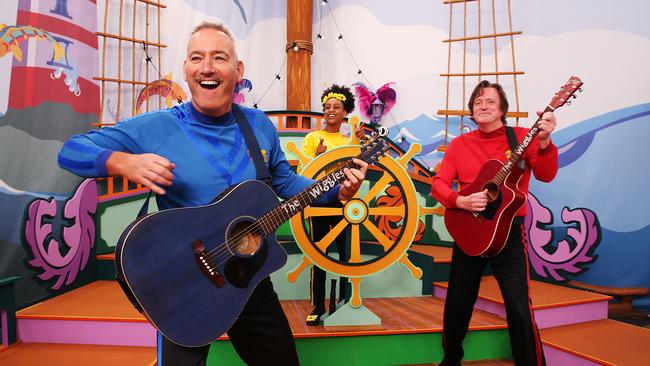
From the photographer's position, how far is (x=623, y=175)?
12.0ft

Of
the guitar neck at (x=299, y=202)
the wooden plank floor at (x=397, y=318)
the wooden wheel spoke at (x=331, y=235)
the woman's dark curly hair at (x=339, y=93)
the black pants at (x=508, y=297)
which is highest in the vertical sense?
the woman's dark curly hair at (x=339, y=93)

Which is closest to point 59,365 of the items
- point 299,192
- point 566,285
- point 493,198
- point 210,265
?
point 210,265

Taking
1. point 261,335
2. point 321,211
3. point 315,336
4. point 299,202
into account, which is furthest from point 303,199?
point 315,336

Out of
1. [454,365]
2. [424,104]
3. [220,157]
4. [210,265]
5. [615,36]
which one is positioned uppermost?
[615,36]

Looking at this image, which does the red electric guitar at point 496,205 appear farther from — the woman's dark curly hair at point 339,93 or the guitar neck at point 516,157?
the woman's dark curly hair at point 339,93

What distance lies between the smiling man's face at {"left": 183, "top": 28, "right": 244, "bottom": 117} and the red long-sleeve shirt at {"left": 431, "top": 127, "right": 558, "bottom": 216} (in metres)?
1.51

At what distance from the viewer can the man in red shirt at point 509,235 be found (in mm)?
2043

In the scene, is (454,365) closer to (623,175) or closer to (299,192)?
(299,192)

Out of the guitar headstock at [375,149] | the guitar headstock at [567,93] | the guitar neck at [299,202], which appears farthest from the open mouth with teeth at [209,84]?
the guitar headstock at [567,93]

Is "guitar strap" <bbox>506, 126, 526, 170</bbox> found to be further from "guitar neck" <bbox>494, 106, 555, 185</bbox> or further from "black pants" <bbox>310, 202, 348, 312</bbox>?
"black pants" <bbox>310, 202, 348, 312</bbox>

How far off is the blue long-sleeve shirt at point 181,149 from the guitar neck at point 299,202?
6.4 inches

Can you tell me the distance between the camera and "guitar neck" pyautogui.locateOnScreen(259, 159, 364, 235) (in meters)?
1.28

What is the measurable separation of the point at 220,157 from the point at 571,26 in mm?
4365

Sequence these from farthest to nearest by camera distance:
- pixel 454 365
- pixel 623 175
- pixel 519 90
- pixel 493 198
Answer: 1. pixel 519 90
2. pixel 623 175
3. pixel 454 365
4. pixel 493 198
